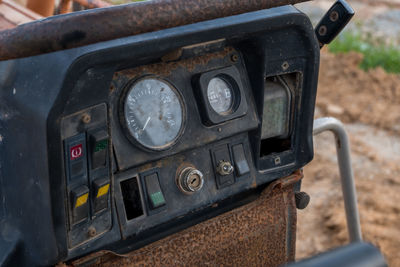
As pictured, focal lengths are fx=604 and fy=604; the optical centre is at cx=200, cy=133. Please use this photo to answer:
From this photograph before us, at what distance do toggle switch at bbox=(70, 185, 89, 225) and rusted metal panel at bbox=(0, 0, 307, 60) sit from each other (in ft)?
1.41

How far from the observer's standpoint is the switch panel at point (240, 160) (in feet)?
5.29

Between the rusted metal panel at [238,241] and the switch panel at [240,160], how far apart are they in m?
0.12

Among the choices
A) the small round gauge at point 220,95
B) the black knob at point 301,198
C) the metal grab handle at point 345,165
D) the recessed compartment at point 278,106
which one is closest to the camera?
the small round gauge at point 220,95

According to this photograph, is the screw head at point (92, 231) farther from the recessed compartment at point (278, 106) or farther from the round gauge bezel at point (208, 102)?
the recessed compartment at point (278, 106)

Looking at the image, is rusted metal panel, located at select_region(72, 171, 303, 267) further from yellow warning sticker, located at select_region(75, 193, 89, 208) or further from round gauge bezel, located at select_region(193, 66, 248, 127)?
round gauge bezel, located at select_region(193, 66, 248, 127)

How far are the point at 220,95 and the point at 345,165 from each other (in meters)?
0.75

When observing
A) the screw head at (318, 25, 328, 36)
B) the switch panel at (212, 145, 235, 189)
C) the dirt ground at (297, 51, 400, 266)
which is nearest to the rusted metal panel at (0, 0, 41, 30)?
the switch panel at (212, 145, 235, 189)

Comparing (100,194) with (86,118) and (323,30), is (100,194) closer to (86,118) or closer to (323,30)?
(86,118)

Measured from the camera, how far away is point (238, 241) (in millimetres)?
1685

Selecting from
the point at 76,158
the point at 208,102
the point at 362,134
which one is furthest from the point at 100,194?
the point at 362,134

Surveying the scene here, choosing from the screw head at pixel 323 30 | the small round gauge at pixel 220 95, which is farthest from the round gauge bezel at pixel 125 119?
the screw head at pixel 323 30

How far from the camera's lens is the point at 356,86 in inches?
186

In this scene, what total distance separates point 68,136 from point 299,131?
76 cm

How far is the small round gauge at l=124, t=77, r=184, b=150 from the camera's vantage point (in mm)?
1397
